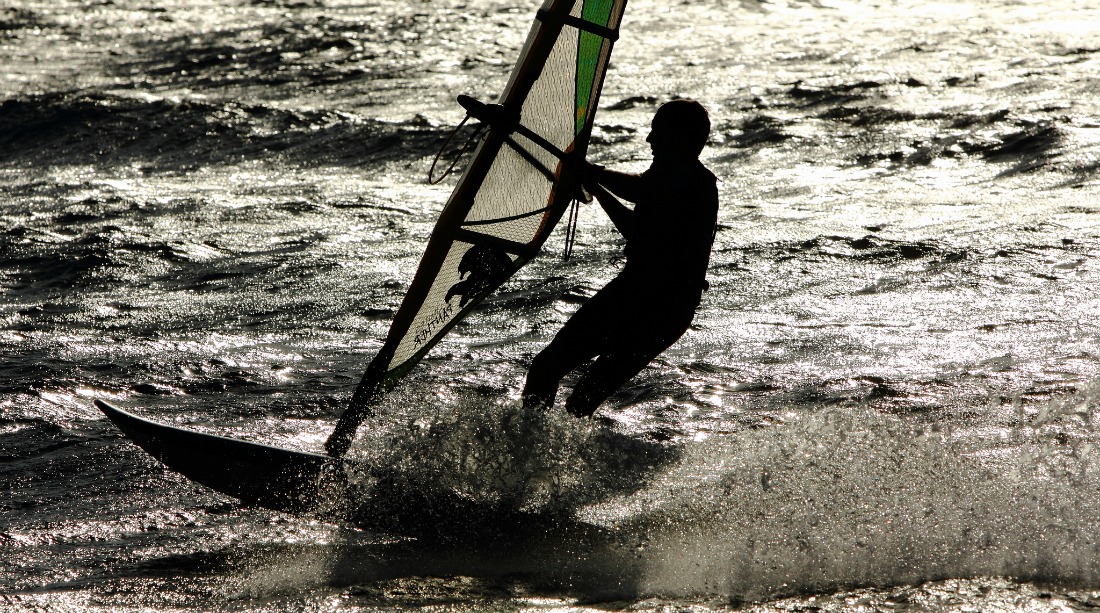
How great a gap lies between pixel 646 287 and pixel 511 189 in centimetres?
69

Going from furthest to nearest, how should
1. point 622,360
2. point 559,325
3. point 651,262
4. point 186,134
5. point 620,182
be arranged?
point 186,134 < point 559,325 < point 622,360 < point 651,262 < point 620,182

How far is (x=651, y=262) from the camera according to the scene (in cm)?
464

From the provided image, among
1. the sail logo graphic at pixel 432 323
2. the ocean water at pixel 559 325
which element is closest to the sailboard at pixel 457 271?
the sail logo graphic at pixel 432 323

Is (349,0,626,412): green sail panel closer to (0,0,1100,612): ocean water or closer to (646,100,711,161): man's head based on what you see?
(646,100,711,161): man's head

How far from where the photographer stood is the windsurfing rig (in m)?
4.41

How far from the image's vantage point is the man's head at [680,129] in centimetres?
450

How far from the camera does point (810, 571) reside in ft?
13.7

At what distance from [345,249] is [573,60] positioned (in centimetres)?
472

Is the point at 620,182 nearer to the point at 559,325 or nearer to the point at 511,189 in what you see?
the point at 511,189

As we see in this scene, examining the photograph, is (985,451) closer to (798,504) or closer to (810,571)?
(798,504)

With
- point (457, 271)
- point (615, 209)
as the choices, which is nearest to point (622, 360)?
point (615, 209)

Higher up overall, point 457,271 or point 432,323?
point 457,271

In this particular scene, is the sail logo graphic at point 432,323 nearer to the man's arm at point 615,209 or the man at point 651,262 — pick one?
the man at point 651,262

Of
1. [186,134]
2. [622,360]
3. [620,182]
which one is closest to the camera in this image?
[620,182]
